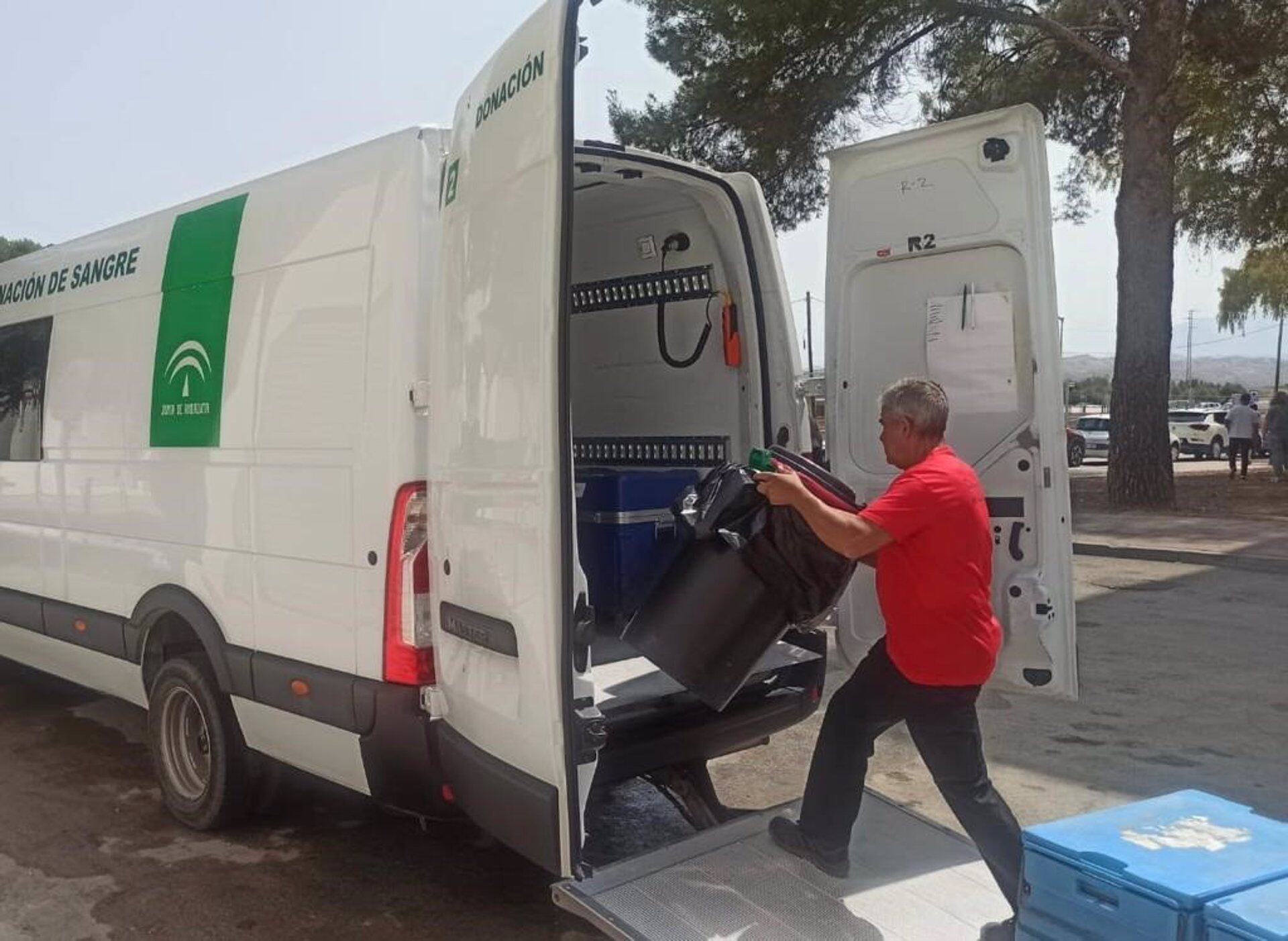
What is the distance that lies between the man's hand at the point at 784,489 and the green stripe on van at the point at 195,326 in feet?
6.53

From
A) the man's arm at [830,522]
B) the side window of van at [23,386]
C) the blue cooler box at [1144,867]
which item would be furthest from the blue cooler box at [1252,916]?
the side window of van at [23,386]

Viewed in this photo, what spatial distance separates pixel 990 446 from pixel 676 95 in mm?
11814

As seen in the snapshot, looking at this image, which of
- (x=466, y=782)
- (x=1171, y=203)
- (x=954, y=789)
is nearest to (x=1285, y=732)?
(x=954, y=789)

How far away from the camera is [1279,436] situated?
2025 centimetres

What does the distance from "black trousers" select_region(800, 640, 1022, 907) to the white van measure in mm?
472

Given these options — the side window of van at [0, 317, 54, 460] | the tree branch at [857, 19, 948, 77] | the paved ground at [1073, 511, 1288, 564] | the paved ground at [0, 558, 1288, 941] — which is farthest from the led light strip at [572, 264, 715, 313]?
the tree branch at [857, 19, 948, 77]

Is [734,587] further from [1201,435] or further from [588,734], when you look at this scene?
[1201,435]

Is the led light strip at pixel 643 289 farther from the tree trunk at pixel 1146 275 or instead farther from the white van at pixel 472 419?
the tree trunk at pixel 1146 275

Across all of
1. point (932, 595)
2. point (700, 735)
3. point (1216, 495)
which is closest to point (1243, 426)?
point (1216, 495)

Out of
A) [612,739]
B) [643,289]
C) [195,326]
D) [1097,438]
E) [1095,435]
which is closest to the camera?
[612,739]

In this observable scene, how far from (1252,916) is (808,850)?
1482mm

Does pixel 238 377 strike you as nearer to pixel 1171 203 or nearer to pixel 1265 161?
pixel 1171 203

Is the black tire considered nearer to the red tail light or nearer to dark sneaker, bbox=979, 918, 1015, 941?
the red tail light

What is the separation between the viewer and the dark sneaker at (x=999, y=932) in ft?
9.89
